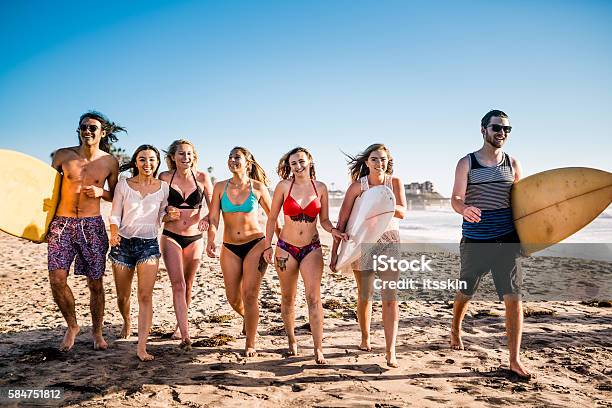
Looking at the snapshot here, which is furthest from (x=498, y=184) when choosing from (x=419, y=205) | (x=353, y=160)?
(x=419, y=205)

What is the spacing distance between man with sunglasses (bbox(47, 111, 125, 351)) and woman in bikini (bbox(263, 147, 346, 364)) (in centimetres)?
197

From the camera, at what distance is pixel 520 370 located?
3.79 meters

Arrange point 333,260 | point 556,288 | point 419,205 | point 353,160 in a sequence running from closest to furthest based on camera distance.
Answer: point 333,260
point 353,160
point 556,288
point 419,205

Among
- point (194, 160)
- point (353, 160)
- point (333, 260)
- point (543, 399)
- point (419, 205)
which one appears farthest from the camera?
point (419, 205)

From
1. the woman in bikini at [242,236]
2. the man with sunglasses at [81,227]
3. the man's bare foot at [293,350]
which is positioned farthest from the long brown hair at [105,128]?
the man's bare foot at [293,350]

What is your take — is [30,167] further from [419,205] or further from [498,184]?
[419,205]

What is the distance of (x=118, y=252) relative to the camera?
14.1ft

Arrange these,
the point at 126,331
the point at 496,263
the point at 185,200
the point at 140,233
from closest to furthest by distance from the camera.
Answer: the point at 496,263 → the point at 140,233 → the point at 185,200 → the point at 126,331

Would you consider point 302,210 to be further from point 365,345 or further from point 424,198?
point 424,198

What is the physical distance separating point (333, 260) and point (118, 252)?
225 centimetres

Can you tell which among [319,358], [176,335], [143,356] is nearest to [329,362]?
[319,358]

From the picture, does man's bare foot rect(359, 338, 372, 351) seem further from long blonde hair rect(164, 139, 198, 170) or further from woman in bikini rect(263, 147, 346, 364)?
long blonde hair rect(164, 139, 198, 170)

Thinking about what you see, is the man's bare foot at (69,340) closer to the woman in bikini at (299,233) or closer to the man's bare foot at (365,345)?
the woman in bikini at (299,233)

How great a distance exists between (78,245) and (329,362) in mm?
3007
